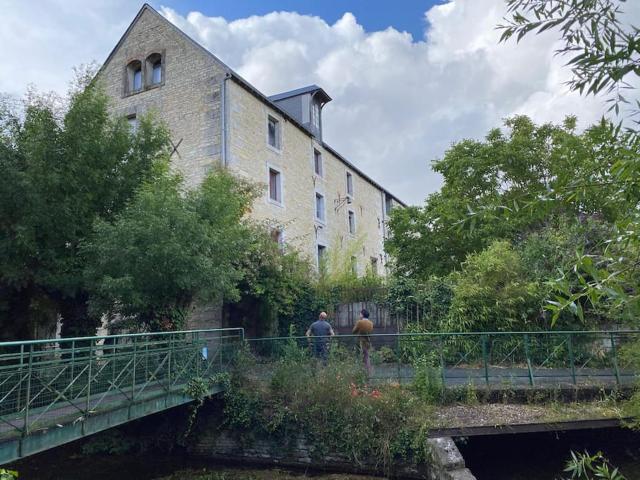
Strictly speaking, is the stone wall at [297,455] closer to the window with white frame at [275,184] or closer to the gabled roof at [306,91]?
the window with white frame at [275,184]

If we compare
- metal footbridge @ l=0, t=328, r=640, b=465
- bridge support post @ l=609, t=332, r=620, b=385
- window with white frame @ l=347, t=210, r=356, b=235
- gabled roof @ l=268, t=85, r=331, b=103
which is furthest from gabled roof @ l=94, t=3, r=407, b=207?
bridge support post @ l=609, t=332, r=620, b=385

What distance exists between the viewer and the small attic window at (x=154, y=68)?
18.1m

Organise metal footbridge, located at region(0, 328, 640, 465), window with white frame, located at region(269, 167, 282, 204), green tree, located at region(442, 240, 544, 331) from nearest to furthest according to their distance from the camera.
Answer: metal footbridge, located at region(0, 328, 640, 465) < green tree, located at region(442, 240, 544, 331) < window with white frame, located at region(269, 167, 282, 204)

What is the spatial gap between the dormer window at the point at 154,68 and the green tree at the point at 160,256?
8.24 m

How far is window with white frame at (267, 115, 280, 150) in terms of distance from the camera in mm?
18859

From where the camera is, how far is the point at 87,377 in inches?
277

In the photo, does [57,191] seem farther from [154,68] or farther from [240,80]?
[154,68]

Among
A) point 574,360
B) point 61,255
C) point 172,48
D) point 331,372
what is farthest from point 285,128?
point 574,360

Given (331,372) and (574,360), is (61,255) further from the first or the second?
(574,360)

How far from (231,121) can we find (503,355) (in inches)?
440

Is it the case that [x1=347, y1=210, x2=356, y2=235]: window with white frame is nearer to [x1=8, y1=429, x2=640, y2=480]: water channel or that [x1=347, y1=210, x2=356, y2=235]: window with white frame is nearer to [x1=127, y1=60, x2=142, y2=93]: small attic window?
[x1=127, y1=60, x2=142, y2=93]: small attic window

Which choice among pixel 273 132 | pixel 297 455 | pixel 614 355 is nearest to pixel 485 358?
Answer: pixel 614 355

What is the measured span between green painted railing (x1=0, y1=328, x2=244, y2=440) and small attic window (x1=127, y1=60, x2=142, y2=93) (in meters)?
11.4

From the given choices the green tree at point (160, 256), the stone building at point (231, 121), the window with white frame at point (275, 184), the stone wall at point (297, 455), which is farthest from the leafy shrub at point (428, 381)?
the window with white frame at point (275, 184)
